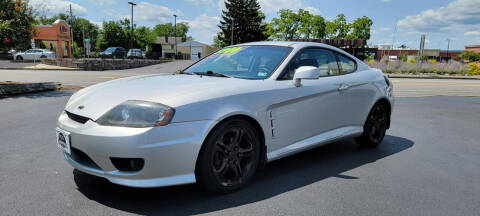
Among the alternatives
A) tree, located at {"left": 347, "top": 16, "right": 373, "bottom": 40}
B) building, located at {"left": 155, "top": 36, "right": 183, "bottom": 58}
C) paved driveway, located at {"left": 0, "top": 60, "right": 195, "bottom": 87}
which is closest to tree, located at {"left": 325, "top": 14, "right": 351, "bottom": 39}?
tree, located at {"left": 347, "top": 16, "right": 373, "bottom": 40}

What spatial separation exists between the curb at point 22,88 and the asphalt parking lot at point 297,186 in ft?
15.7

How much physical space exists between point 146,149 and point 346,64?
3.03 meters

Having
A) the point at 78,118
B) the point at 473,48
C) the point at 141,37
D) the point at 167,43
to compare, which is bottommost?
the point at 78,118

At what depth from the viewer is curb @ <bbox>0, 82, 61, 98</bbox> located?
9.66 metres

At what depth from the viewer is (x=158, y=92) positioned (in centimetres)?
301

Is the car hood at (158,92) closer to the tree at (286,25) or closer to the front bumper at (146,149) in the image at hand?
the front bumper at (146,149)

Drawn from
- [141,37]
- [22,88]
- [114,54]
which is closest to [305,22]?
[141,37]

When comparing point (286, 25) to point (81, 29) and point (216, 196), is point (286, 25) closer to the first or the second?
point (81, 29)

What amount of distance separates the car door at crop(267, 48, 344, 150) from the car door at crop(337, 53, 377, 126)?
0.12 meters

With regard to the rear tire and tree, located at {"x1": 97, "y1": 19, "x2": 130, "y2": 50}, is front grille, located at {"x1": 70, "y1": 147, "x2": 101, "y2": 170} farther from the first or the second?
tree, located at {"x1": 97, "y1": 19, "x2": 130, "y2": 50}

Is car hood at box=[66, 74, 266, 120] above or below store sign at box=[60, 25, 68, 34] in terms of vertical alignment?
below

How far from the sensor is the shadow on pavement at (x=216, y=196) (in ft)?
9.74

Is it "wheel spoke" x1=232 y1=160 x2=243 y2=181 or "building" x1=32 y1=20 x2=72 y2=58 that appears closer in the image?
"wheel spoke" x1=232 y1=160 x2=243 y2=181

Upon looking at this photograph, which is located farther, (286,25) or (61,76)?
(286,25)
